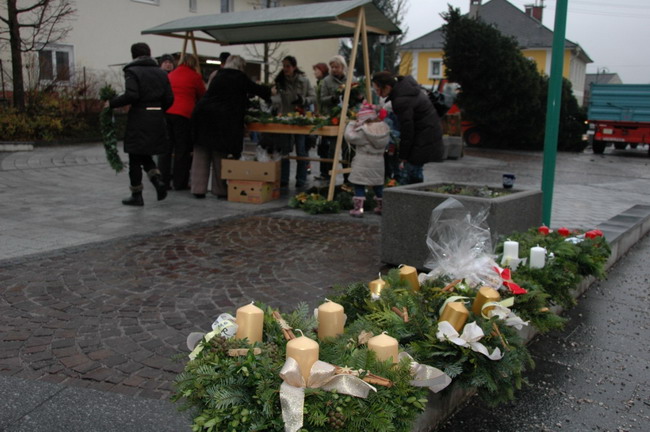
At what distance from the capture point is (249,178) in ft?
29.3

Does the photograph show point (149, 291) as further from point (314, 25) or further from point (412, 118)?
point (314, 25)

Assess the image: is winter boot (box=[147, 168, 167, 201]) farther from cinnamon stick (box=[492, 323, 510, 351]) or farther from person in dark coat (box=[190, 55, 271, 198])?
cinnamon stick (box=[492, 323, 510, 351])

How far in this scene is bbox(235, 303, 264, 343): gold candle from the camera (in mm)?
2443

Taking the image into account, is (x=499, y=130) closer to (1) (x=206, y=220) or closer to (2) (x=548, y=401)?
(1) (x=206, y=220)

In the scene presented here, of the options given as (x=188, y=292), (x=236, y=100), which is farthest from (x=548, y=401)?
(x=236, y=100)

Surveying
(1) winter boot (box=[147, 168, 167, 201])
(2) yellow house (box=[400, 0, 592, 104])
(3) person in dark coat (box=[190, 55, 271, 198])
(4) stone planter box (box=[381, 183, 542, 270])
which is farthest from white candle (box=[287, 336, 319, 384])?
(2) yellow house (box=[400, 0, 592, 104])

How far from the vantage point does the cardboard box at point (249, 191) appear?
29.2 ft

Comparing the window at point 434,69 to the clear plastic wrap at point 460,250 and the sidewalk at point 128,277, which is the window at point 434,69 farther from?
the clear plastic wrap at point 460,250

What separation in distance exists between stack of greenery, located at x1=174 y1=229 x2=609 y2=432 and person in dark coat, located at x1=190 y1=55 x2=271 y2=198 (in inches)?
235

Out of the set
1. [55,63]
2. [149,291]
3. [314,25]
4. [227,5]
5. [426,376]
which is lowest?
[149,291]

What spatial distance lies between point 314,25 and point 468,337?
7549mm

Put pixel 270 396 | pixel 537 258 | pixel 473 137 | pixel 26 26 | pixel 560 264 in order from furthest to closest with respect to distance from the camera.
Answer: pixel 473 137
pixel 26 26
pixel 560 264
pixel 537 258
pixel 270 396

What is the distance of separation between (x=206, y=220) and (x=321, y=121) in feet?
7.43

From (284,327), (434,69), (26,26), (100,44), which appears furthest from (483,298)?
(434,69)
